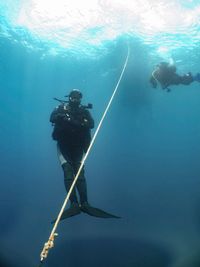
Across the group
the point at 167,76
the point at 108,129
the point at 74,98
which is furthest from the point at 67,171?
the point at 108,129

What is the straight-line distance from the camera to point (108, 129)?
47625mm

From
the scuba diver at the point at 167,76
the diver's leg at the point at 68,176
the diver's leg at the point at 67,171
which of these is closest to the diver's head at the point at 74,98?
the diver's leg at the point at 67,171

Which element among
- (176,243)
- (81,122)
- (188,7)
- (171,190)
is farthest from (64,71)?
(171,190)

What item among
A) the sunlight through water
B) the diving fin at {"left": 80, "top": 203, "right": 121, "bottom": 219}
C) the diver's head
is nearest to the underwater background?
the sunlight through water

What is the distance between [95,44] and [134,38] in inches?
119

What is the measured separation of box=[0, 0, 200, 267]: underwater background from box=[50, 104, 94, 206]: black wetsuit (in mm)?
11226

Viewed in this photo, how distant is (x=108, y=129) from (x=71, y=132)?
39948mm

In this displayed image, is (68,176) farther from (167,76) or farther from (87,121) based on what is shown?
(167,76)

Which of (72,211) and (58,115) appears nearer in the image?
(72,211)

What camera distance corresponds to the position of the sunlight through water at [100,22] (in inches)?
680

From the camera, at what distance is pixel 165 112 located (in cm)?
4231

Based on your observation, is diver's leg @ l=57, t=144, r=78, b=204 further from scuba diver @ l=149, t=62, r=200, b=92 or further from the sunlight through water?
the sunlight through water

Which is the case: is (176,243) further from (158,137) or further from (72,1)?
(158,137)

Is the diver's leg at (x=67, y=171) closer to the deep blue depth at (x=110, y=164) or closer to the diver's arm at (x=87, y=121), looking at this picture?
the diver's arm at (x=87, y=121)
